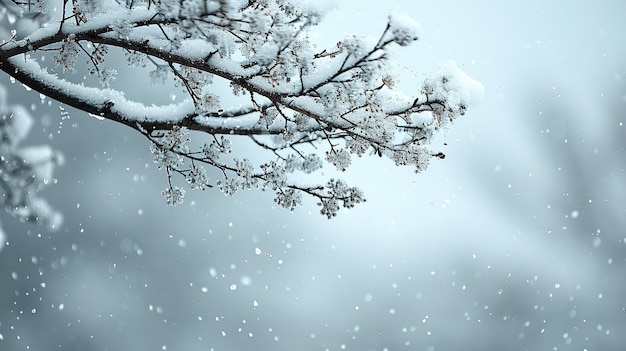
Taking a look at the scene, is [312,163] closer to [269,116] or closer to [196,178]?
[269,116]

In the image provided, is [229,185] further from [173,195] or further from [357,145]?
[357,145]

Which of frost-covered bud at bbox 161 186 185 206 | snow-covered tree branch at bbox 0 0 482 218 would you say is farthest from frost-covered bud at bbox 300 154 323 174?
frost-covered bud at bbox 161 186 185 206

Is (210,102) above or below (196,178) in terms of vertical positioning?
above

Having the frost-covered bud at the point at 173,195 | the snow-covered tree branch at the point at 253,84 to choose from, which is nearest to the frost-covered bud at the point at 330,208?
the snow-covered tree branch at the point at 253,84

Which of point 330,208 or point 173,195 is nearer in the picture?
point 330,208

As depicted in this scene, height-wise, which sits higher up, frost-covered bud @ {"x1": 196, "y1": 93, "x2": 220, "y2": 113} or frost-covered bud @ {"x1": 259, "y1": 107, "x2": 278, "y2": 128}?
frost-covered bud @ {"x1": 196, "y1": 93, "x2": 220, "y2": 113}

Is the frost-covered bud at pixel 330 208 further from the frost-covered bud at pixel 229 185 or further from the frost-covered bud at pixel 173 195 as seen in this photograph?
the frost-covered bud at pixel 173 195

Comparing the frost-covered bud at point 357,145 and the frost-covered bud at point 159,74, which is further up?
the frost-covered bud at point 159,74

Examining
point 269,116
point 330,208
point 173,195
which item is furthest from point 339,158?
point 173,195

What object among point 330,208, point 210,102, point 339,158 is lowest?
point 330,208

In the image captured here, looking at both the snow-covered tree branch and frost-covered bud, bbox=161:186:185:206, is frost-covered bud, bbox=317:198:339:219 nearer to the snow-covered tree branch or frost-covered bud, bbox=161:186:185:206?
the snow-covered tree branch

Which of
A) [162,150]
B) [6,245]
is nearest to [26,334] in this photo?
[6,245]

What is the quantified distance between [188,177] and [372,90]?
1.21 m

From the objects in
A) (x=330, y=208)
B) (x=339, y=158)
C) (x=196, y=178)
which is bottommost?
(x=330, y=208)
